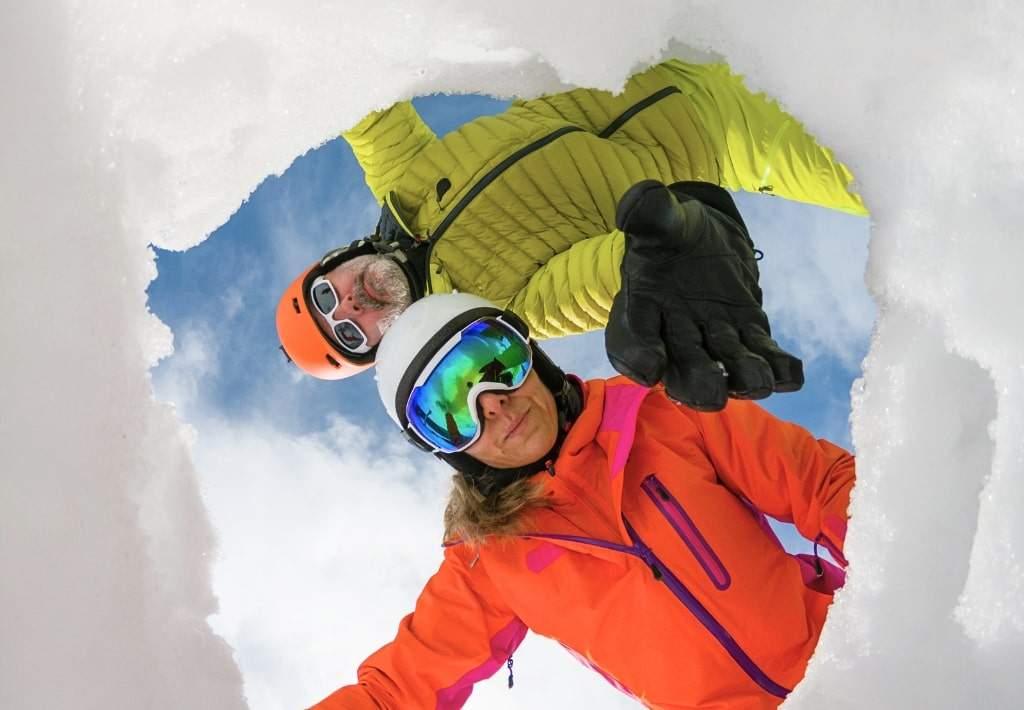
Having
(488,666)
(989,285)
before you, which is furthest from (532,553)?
(989,285)

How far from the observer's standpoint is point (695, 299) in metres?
1.36

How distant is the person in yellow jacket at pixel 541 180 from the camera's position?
2.20 metres

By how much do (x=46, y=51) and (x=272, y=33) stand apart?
345 mm

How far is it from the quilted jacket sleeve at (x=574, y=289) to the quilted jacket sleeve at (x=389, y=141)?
602mm

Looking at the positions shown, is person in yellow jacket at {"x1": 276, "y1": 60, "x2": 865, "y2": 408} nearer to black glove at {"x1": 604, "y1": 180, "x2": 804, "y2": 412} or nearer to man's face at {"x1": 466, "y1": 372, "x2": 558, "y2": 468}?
man's face at {"x1": 466, "y1": 372, "x2": 558, "y2": 468}

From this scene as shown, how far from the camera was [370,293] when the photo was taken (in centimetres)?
253

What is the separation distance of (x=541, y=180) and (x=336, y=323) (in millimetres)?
815

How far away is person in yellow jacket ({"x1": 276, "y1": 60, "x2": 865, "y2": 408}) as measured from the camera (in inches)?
86.5

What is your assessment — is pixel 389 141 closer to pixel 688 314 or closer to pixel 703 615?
pixel 688 314

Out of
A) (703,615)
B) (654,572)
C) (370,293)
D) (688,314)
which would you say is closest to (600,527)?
(654,572)

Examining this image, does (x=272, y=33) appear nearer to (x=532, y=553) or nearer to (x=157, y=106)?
(x=157, y=106)

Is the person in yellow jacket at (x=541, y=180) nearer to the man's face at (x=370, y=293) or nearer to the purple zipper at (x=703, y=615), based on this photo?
the man's face at (x=370, y=293)

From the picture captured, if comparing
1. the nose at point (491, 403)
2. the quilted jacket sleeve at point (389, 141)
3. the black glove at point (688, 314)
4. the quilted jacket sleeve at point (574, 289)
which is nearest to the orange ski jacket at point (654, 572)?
the nose at point (491, 403)

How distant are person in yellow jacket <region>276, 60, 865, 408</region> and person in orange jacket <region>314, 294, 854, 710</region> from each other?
1.16 ft
